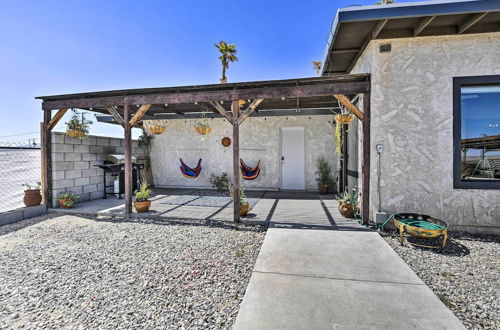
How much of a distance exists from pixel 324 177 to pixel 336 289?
4622 millimetres

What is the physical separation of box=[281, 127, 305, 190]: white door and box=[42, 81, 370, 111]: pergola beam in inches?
121

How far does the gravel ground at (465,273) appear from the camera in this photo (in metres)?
1.55

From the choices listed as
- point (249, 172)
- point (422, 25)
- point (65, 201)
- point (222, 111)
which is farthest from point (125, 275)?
point (249, 172)

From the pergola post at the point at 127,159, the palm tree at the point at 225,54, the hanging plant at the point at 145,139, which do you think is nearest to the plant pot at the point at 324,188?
the pergola post at the point at 127,159

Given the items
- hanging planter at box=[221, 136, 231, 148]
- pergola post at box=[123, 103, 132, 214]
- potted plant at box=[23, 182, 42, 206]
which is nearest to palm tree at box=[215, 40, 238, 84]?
hanging planter at box=[221, 136, 231, 148]

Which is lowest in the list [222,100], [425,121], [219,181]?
[219,181]

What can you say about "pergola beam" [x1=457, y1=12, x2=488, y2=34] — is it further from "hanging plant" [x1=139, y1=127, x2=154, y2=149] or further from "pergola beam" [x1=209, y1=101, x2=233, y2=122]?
"hanging plant" [x1=139, y1=127, x2=154, y2=149]

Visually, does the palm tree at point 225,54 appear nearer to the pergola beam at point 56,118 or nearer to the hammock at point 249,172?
the hammock at point 249,172

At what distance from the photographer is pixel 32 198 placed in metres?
4.32

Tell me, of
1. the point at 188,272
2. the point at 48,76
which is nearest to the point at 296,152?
the point at 188,272

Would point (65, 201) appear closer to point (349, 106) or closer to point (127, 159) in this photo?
point (127, 159)

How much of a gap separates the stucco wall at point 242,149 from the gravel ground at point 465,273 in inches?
143

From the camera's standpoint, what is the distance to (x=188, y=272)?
2.13m

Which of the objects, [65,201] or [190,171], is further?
[190,171]
